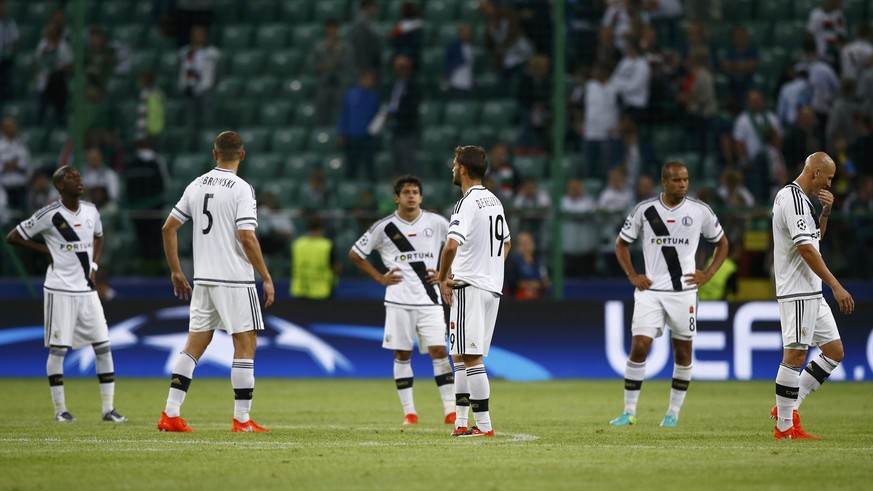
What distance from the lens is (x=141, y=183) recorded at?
742 inches

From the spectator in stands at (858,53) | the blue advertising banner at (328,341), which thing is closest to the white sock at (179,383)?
the blue advertising banner at (328,341)

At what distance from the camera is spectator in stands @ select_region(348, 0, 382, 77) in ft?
65.8

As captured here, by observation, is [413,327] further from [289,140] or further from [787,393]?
[289,140]

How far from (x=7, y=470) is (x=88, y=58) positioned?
13683 millimetres

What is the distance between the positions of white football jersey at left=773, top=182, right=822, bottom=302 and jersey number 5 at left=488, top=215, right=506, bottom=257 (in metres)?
2.01

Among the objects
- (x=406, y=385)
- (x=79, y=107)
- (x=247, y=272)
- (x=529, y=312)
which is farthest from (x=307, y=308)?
(x=247, y=272)

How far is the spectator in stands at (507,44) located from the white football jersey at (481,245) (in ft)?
32.2

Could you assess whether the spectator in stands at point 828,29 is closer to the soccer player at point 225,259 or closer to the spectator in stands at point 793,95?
the spectator in stands at point 793,95

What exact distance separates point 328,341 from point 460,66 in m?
5.03

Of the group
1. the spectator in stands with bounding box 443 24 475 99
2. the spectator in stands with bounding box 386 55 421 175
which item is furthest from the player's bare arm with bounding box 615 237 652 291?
the spectator in stands with bounding box 443 24 475 99

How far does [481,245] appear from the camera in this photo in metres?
9.86

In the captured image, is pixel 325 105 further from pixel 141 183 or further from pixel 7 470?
pixel 7 470

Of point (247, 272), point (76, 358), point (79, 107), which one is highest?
point (79, 107)

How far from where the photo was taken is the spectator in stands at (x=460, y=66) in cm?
1998
